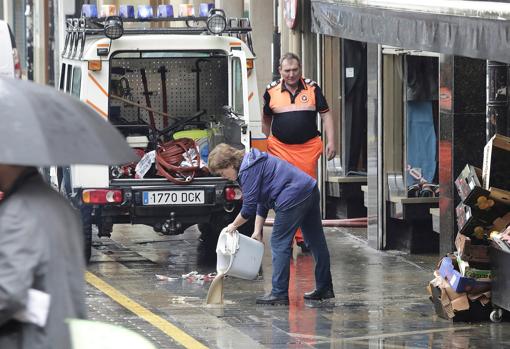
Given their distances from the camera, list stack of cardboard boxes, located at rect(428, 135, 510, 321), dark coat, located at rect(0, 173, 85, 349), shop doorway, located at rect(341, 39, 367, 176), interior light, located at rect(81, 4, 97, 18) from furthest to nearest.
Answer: shop doorway, located at rect(341, 39, 367, 176) < interior light, located at rect(81, 4, 97, 18) < stack of cardboard boxes, located at rect(428, 135, 510, 321) < dark coat, located at rect(0, 173, 85, 349)

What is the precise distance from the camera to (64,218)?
432 cm

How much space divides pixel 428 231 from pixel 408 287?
2.14 m

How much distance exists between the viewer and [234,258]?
10227 mm

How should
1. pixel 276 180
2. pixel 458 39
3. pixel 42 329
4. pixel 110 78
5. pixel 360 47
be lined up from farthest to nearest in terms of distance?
pixel 360 47 → pixel 110 78 → pixel 276 180 → pixel 458 39 → pixel 42 329

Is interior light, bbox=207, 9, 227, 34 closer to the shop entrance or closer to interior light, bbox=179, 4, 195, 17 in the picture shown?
interior light, bbox=179, 4, 195, 17

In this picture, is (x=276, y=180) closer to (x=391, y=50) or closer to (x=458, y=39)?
(x=458, y=39)

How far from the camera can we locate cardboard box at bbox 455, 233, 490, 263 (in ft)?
30.6

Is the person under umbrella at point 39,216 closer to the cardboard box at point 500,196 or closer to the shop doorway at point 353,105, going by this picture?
the cardboard box at point 500,196

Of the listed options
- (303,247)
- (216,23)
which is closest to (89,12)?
(216,23)

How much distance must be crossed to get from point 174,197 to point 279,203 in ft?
7.78

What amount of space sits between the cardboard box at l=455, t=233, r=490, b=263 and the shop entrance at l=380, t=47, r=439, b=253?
3852mm

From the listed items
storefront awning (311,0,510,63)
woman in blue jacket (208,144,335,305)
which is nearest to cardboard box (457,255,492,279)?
woman in blue jacket (208,144,335,305)

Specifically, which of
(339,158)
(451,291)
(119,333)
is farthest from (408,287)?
(119,333)

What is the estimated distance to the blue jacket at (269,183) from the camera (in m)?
9.91
